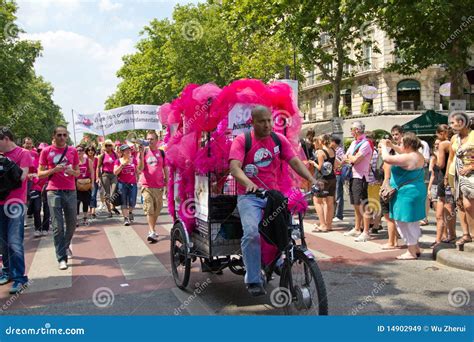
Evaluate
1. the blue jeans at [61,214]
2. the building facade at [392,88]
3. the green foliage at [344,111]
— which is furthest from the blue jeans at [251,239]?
the green foliage at [344,111]

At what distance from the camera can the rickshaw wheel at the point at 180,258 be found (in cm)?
527

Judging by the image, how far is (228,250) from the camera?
189 inches

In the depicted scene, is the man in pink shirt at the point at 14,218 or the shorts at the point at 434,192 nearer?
the man in pink shirt at the point at 14,218

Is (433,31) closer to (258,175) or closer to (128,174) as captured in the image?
(128,174)

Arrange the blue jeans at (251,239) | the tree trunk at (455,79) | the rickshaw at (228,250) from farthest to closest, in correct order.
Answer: the tree trunk at (455,79)
the blue jeans at (251,239)
the rickshaw at (228,250)

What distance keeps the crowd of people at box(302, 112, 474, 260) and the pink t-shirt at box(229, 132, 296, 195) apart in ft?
2.70

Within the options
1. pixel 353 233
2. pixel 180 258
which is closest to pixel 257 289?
pixel 180 258

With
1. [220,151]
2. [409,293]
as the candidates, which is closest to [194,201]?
[220,151]

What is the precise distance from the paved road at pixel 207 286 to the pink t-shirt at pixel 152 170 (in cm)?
118

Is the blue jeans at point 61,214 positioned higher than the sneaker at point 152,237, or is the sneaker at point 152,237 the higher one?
the blue jeans at point 61,214

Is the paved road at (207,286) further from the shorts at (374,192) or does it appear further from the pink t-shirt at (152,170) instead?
the pink t-shirt at (152,170)

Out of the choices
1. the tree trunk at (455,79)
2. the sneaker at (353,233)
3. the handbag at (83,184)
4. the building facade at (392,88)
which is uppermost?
the building facade at (392,88)

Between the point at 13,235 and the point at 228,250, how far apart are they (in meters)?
2.59

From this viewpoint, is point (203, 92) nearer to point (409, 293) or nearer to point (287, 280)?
point (287, 280)
